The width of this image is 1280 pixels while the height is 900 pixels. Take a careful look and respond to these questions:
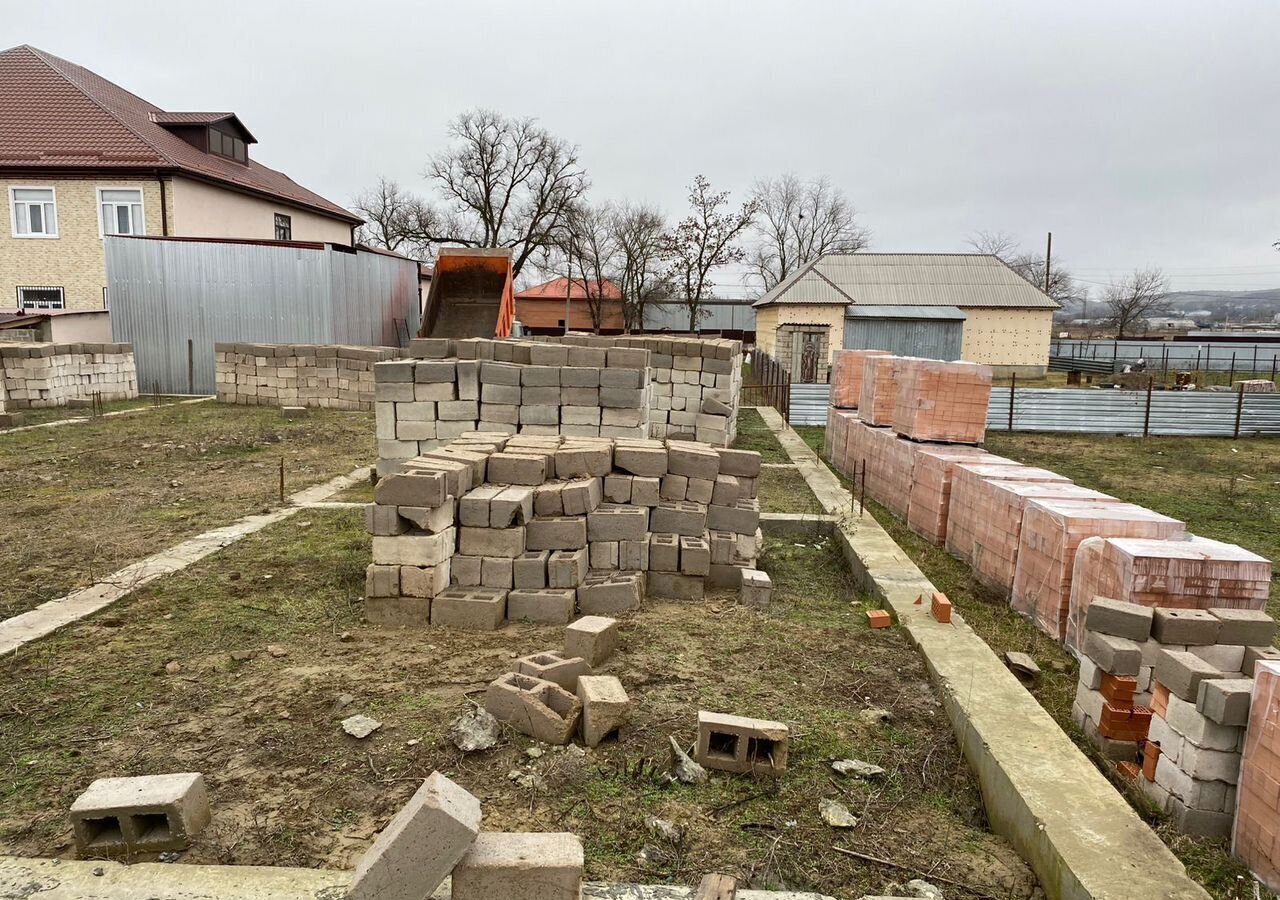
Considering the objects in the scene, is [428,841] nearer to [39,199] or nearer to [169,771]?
[169,771]

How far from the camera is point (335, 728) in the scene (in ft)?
15.9

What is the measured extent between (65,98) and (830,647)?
3164cm

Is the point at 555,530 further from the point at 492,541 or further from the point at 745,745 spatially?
the point at 745,745

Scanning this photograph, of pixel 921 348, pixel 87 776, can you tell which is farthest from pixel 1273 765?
pixel 921 348

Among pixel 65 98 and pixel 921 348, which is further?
pixel 921 348

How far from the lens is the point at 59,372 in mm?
A: 18344

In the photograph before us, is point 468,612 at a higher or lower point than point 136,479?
lower

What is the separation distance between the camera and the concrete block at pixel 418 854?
3.09m

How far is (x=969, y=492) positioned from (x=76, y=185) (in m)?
28.0

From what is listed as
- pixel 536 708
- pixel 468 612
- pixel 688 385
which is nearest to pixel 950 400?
pixel 688 385

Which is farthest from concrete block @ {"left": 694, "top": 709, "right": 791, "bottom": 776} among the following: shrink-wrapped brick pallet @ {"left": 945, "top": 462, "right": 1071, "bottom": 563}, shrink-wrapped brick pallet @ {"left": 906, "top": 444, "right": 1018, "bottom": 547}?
shrink-wrapped brick pallet @ {"left": 906, "top": 444, "right": 1018, "bottom": 547}

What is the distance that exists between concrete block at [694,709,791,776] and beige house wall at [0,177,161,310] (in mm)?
26760

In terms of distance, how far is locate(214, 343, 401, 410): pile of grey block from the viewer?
65.3 feet

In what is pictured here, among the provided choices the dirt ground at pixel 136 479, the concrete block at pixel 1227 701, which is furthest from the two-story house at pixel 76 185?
the concrete block at pixel 1227 701
